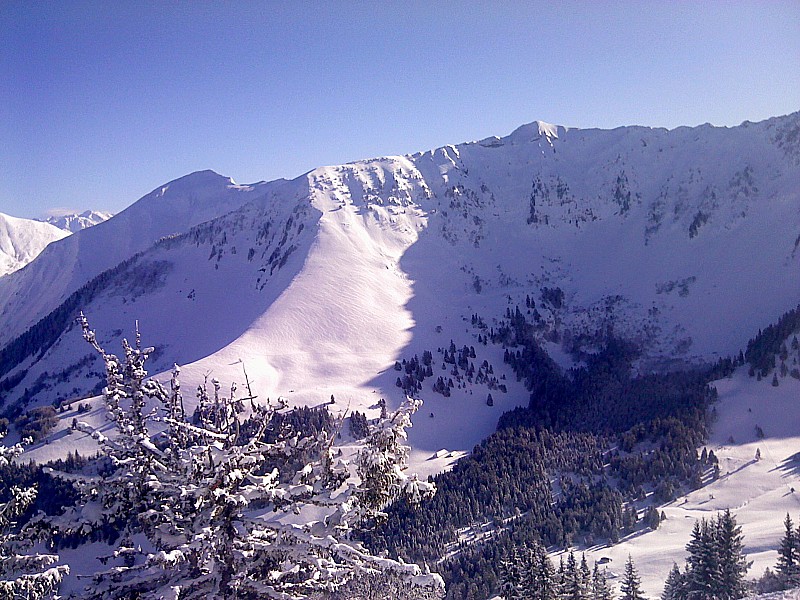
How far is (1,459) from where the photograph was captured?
516 inches

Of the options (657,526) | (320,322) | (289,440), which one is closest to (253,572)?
(289,440)

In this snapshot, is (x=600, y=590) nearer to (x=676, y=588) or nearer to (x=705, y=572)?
(x=676, y=588)

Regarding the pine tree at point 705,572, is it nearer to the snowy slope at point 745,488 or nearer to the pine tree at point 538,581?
the pine tree at point 538,581

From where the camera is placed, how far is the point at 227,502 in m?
9.69

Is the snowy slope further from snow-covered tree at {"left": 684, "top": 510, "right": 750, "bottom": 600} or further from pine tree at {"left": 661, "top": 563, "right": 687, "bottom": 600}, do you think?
snow-covered tree at {"left": 684, "top": 510, "right": 750, "bottom": 600}

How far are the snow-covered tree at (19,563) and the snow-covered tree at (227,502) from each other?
1924 mm

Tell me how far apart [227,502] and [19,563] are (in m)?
7.43

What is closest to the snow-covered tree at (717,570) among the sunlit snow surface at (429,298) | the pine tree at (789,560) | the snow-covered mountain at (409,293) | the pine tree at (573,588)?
the pine tree at (789,560)

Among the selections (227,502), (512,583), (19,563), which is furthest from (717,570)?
(19,563)

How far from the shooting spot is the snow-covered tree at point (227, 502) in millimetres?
9531

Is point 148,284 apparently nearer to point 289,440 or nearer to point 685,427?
point 685,427

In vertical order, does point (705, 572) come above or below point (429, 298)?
below

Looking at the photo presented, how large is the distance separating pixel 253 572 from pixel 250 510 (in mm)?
1374

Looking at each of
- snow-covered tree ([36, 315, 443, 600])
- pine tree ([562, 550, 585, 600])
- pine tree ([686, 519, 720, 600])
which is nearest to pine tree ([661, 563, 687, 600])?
pine tree ([686, 519, 720, 600])
